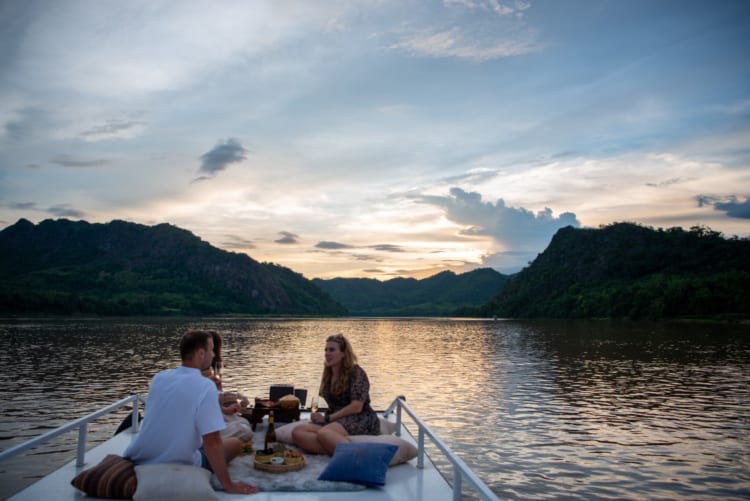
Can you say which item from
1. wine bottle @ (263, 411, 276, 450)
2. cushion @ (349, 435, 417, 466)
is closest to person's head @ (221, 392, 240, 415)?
wine bottle @ (263, 411, 276, 450)

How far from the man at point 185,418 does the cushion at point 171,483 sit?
168mm

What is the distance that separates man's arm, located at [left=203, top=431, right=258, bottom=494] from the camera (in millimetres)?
6086

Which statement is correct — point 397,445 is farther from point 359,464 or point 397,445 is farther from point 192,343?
point 192,343

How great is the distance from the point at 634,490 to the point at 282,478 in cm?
764

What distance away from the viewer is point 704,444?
580 inches

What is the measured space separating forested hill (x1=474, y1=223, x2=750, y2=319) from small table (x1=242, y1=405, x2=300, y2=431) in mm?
114083

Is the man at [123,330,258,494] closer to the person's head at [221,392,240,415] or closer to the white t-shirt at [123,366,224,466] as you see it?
the white t-shirt at [123,366,224,466]

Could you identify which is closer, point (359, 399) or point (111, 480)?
point (111, 480)

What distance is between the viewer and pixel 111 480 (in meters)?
6.17

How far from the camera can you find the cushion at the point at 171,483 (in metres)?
5.88

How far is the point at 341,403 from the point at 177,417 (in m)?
3.34

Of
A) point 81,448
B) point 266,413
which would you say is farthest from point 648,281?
point 81,448

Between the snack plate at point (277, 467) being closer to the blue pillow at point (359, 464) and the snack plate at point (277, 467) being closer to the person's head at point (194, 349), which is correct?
the blue pillow at point (359, 464)

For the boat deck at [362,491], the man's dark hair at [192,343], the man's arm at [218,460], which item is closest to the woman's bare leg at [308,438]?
the boat deck at [362,491]
